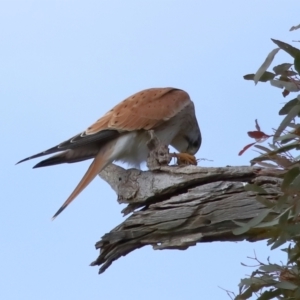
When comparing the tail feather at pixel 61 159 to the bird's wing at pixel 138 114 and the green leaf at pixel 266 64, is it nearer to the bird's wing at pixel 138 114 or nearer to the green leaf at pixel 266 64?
the bird's wing at pixel 138 114

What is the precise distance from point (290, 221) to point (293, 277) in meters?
0.14

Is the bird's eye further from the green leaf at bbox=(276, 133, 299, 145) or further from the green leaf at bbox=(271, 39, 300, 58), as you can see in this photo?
the green leaf at bbox=(271, 39, 300, 58)

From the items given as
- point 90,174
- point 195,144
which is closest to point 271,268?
point 90,174

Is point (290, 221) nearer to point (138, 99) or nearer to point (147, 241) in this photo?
point (147, 241)

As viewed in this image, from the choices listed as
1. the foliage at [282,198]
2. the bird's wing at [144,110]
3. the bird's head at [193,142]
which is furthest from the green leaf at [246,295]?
the bird's head at [193,142]

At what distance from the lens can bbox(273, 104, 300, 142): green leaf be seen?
1.81m

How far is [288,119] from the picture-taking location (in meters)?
1.83

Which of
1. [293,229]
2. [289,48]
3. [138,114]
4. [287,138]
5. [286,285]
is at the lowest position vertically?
[286,285]

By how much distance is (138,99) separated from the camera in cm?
469

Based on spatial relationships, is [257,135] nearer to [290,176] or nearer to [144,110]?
[290,176]

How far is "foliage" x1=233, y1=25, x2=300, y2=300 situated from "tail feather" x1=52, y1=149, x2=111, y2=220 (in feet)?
6.33

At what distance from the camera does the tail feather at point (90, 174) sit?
3.90 metres

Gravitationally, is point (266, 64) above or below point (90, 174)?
below

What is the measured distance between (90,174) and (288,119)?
2.29 m
